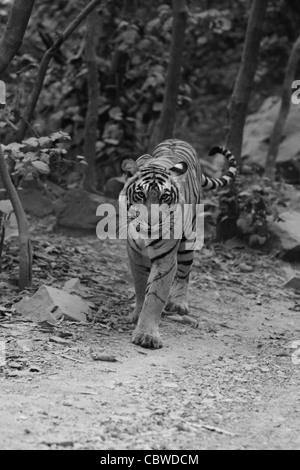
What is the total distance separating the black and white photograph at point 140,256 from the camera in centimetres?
383

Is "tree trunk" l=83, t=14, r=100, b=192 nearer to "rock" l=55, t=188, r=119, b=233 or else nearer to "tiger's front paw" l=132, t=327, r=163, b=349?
"rock" l=55, t=188, r=119, b=233

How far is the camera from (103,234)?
8273 millimetres

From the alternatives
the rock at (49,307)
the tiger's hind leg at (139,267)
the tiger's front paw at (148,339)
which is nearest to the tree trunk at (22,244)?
the rock at (49,307)

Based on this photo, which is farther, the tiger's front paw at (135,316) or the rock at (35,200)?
the rock at (35,200)

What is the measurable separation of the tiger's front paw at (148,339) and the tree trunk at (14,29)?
2.21m

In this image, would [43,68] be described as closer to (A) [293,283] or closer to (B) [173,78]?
(B) [173,78]

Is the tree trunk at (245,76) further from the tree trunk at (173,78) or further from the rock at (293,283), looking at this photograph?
the rock at (293,283)

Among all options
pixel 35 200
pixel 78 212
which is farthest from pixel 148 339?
pixel 35 200

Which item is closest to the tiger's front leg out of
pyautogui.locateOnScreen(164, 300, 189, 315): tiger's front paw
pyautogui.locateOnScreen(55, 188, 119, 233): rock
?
pyautogui.locateOnScreen(164, 300, 189, 315): tiger's front paw

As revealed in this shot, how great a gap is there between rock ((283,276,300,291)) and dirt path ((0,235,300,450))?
0.34 metres

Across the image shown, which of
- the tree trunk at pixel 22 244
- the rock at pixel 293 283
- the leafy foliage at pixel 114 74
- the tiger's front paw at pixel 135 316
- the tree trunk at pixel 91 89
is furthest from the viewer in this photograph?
the leafy foliage at pixel 114 74

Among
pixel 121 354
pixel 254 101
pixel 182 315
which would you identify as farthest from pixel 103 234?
pixel 254 101

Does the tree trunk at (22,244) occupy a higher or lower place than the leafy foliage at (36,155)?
lower

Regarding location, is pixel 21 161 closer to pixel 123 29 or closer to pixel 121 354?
pixel 121 354
